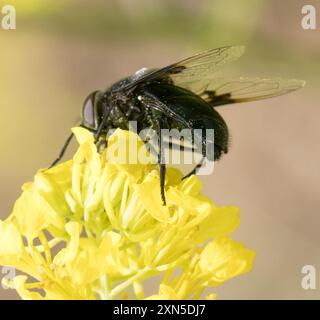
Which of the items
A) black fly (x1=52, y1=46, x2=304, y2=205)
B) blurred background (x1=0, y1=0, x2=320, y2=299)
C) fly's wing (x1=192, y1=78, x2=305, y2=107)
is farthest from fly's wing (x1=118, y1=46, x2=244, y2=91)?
blurred background (x1=0, y1=0, x2=320, y2=299)

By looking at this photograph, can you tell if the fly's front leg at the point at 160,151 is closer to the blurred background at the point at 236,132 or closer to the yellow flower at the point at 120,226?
the yellow flower at the point at 120,226

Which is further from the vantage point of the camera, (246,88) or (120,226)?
(246,88)

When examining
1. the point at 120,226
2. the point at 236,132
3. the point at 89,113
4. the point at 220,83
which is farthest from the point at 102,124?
the point at 236,132

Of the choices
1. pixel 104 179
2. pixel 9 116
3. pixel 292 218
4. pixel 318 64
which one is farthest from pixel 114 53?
pixel 104 179

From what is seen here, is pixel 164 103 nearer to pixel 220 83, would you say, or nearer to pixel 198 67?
pixel 198 67

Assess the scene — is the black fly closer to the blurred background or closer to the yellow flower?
the yellow flower

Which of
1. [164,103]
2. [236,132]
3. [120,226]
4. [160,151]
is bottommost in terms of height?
[236,132]
